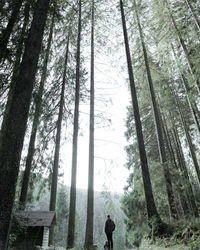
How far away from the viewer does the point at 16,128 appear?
3453 mm

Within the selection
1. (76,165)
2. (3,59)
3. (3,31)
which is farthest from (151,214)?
(3,31)

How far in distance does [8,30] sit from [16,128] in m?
3.80

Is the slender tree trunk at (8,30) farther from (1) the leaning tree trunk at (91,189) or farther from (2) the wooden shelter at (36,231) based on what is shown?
(2) the wooden shelter at (36,231)

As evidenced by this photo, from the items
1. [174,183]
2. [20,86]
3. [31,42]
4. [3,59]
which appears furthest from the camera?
[174,183]

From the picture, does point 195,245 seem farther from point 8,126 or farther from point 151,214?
point 8,126

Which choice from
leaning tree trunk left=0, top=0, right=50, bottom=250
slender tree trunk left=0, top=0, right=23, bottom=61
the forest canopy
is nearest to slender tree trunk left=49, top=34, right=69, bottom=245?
the forest canopy

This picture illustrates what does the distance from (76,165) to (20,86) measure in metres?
5.24

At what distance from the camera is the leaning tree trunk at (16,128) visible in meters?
2.94

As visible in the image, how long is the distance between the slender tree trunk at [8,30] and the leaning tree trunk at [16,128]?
1335mm

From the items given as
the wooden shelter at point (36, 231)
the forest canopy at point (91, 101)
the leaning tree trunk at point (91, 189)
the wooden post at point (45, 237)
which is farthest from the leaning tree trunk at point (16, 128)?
the wooden post at point (45, 237)

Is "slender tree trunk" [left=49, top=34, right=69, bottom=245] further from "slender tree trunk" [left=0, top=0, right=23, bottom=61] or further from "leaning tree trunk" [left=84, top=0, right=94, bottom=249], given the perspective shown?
"slender tree trunk" [left=0, top=0, right=23, bottom=61]

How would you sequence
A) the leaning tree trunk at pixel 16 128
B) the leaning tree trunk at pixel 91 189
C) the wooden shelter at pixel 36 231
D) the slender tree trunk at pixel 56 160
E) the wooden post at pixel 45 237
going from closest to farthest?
the leaning tree trunk at pixel 16 128 → the leaning tree trunk at pixel 91 189 → the wooden shelter at pixel 36 231 → the wooden post at pixel 45 237 → the slender tree trunk at pixel 56 160

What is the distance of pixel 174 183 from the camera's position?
314 inches

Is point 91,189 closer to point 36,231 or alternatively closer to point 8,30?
point 36,231
